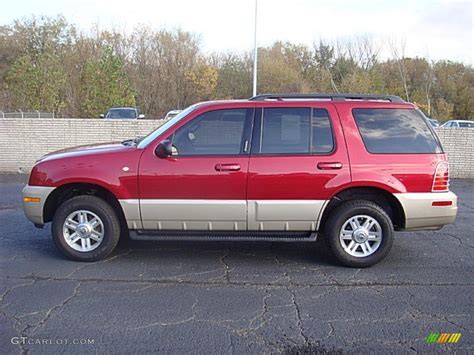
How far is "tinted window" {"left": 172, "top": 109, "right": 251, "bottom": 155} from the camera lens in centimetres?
479

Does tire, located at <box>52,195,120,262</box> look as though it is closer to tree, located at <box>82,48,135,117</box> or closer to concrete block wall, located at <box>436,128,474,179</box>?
concrete block wall, located at <box>436,128,474,179</box>

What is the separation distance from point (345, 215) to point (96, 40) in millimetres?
31967

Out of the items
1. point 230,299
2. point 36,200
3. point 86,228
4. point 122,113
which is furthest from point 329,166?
point 122,113

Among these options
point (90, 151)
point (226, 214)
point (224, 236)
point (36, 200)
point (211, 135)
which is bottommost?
point (224, 236)

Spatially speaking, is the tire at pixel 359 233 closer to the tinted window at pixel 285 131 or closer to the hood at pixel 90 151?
the tinted window at pixel 285 131

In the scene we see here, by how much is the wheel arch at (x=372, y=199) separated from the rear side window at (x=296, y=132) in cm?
58

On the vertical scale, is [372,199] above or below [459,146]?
below

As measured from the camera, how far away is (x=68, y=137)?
1270cm

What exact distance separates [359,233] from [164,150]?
Result: 8.14ft

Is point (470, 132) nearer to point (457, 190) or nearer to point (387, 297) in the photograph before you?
point (457, 190)

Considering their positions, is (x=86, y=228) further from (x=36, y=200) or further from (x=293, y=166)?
(x=293, y=166)

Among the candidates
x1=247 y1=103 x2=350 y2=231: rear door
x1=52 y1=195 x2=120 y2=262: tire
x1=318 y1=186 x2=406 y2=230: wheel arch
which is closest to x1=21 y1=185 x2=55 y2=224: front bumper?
x1=52 y1=195 x2=120 y2=262: tire

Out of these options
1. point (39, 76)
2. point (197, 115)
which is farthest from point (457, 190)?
point (39, 76)

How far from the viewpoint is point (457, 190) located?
1070 cm
